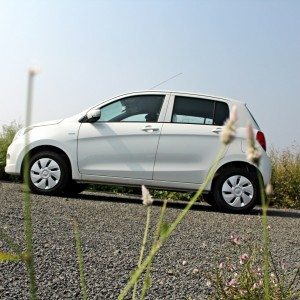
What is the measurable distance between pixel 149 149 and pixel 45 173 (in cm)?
144

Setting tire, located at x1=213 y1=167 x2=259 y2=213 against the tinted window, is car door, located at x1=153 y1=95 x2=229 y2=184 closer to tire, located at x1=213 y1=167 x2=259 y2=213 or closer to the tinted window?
the tinted window

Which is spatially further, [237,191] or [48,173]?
[48,173]

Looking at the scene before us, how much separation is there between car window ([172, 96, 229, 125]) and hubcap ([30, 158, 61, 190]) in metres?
1.74

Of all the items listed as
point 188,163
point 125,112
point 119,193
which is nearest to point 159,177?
point 188,163

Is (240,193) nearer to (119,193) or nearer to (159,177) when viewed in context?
(159,177)

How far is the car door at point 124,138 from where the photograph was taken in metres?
8.49

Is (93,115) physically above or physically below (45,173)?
above

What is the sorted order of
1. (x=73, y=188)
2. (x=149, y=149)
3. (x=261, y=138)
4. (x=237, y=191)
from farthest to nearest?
(x=73, y=188) → (x=149, y=149) → (x=261, y=138) → (x=237, y=191)

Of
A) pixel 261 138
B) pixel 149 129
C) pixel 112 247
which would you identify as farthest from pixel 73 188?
pixel 112 247

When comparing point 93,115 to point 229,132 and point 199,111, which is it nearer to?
point 199,111

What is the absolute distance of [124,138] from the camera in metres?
8.52

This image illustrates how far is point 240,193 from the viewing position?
8242mm

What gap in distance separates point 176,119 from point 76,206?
6.75 ft

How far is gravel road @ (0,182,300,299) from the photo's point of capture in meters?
3.31
